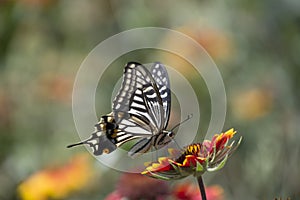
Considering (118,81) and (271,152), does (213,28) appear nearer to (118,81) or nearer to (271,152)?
(118,81)

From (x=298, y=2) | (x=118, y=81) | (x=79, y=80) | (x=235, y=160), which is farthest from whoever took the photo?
(x=79, y=80)

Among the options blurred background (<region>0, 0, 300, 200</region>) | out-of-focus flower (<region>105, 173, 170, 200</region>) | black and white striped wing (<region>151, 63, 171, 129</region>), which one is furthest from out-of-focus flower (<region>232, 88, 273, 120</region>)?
black and white striped wing (<region>151, 63, 171, 129</region>)

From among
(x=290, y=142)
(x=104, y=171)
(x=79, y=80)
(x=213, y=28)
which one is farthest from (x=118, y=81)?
(x=290, y=142)

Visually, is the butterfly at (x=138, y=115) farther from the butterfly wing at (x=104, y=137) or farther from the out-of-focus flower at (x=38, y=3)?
the out-of-focus flower at (x=38, y=3)

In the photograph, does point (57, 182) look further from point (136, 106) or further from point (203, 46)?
point (203, 46)

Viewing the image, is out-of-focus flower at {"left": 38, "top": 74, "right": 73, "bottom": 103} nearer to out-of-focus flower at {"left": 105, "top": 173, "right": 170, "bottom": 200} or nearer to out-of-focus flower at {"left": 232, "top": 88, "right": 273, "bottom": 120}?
out-of-focus flower at {"left": 232, "top": 88, "right": 273, "bottom": 120}

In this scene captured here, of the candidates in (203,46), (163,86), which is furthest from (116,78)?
(163,86)

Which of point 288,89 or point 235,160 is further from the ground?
point 288,89
